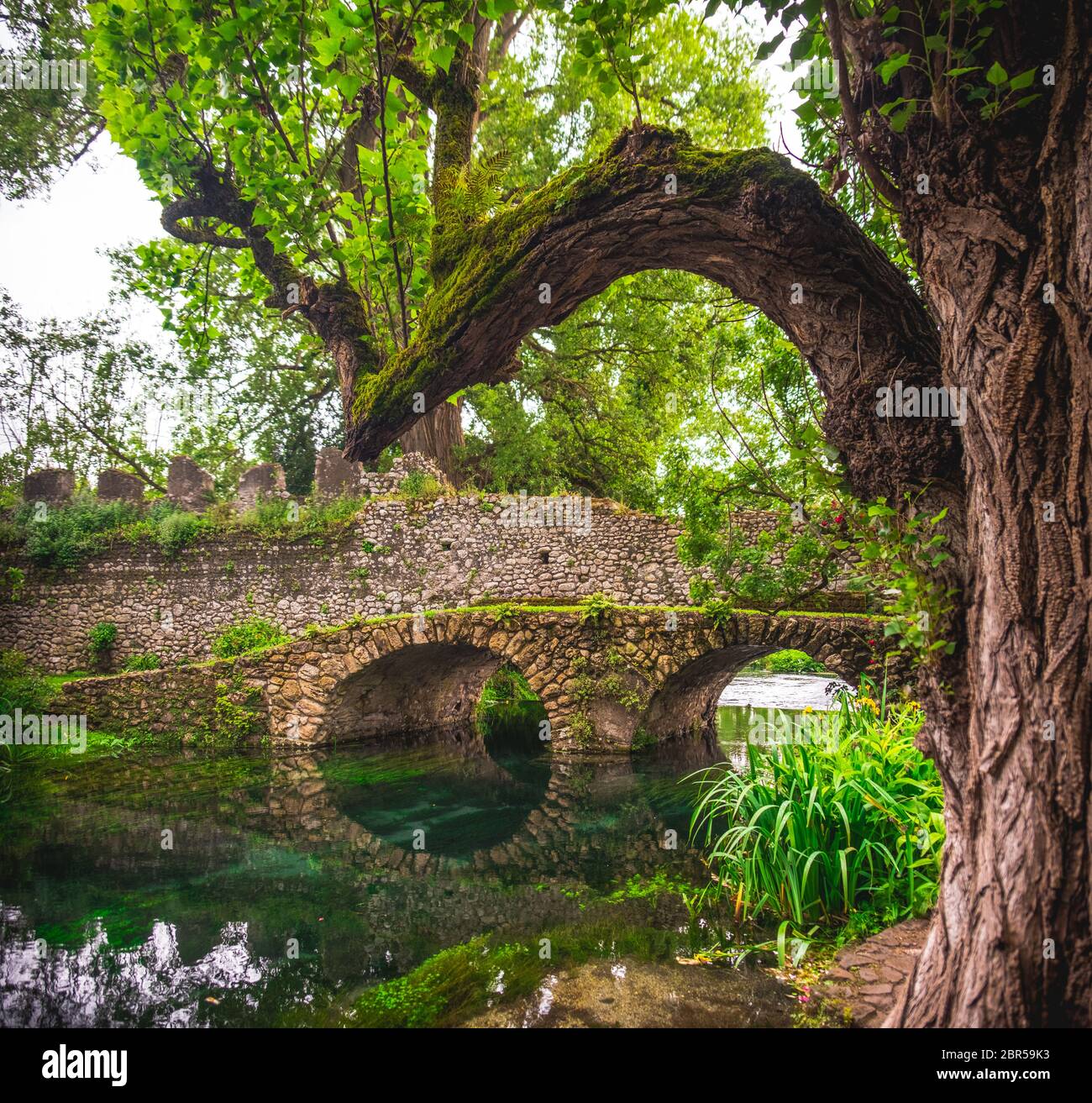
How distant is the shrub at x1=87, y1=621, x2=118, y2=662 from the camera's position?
1487cm

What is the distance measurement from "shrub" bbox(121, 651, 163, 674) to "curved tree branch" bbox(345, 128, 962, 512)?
13.9 metres

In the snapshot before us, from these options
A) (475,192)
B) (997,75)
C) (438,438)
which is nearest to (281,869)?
(475,192)

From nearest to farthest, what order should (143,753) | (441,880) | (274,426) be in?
(441,880), (143,753), (274,426)

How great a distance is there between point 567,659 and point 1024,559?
29.5ft

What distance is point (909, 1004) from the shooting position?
2.23 metres

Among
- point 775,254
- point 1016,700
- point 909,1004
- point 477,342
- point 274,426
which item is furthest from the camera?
point 274,426

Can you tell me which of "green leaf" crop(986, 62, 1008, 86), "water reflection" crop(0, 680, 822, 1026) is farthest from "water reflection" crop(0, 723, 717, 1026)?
"green leaf" crop(986, 62, 1008, 86)

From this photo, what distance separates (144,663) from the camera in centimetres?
1430

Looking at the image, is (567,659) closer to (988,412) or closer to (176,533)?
(988,412)

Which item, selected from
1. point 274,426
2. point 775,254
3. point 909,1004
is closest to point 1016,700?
point 909,1004

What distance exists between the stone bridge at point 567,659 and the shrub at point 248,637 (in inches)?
97.9

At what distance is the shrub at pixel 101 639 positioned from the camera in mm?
14867

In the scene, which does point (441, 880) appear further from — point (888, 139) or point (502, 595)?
point (502, 595)

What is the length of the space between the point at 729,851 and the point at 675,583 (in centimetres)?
767
